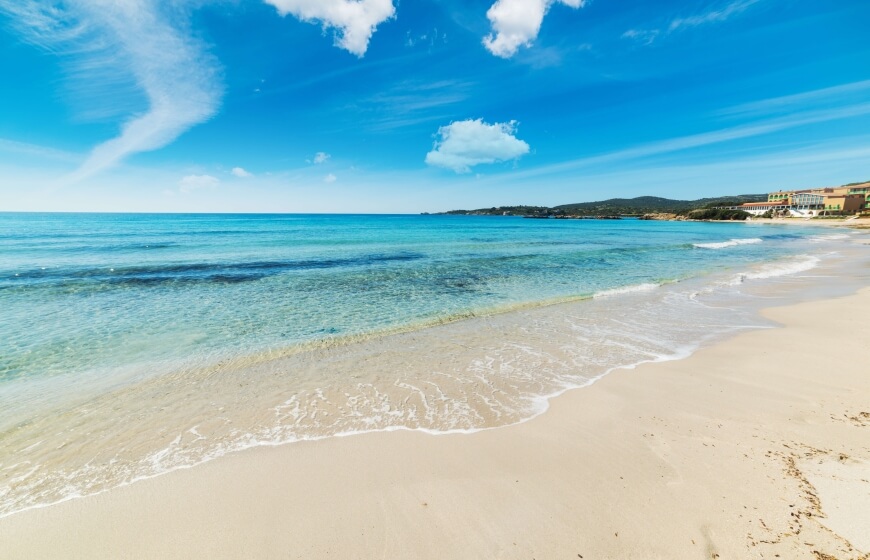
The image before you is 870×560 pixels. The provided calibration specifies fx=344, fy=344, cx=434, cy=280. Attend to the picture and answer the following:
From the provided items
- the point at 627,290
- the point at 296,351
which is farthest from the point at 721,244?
the point at 296,351

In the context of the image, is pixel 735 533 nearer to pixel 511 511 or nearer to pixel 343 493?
pixel 511 511

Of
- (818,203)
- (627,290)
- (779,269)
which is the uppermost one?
(818,203)

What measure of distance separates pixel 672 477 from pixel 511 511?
2.04m

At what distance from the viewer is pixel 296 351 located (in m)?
8.79

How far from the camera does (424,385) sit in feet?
22.5

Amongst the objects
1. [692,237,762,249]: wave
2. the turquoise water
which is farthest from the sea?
[692,237,762,249]: wave

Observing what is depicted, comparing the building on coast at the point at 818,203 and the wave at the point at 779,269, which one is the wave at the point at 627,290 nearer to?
the wave at the point at 779,269

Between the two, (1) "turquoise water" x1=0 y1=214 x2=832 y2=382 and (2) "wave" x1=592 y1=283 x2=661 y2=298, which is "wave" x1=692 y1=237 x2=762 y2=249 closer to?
(1) "turquoise water" x1=0 y1=214 x2=832 y2=382

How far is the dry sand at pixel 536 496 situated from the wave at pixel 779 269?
16184 mm

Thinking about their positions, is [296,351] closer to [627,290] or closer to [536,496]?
[536,496]

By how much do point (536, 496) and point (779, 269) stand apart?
27.2 meters

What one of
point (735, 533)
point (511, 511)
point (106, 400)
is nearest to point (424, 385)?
point (511, 511)

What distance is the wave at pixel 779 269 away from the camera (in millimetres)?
18681

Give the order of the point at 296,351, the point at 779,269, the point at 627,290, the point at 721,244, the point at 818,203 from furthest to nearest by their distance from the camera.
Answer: the point at 818,203 < the point at 721,244 < the point at 779,269 < the point at 627,290 < the point at 296,351
